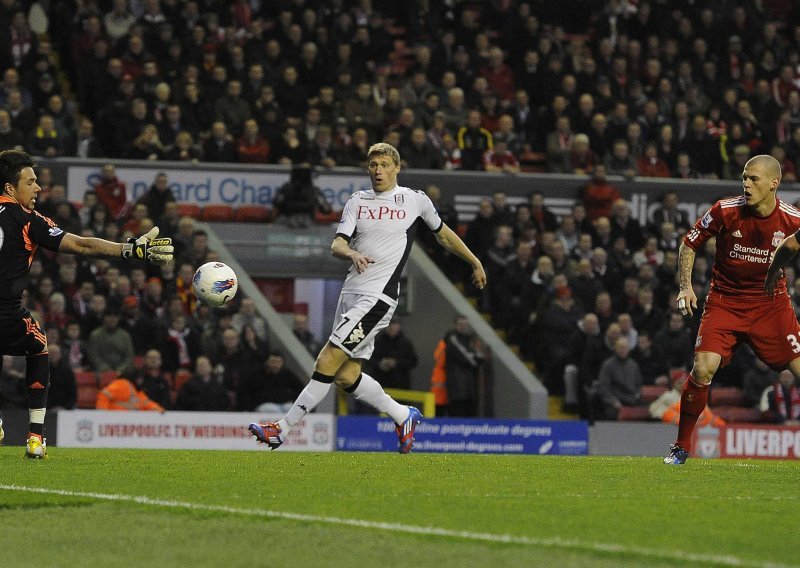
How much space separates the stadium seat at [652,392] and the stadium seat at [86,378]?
8.15m

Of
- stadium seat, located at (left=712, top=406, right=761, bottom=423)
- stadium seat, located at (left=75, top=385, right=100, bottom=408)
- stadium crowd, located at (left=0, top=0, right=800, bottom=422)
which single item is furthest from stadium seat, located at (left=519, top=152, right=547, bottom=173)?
stadium seat, located at (left=75, top=385, right=100, bottom=408)

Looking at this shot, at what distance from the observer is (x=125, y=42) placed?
24.3m

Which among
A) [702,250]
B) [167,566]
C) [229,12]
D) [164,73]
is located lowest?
[167,566]

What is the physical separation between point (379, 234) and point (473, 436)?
28.7 feet

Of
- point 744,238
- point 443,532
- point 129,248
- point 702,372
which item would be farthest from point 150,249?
point 744,238

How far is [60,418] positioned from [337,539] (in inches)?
477

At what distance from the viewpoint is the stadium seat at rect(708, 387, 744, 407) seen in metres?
22.7

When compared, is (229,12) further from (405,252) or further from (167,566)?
(167,566)

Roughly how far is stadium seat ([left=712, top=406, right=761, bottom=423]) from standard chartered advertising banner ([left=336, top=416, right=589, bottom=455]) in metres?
2.82

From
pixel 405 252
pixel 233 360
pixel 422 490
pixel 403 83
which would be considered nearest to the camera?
pixel 422 490

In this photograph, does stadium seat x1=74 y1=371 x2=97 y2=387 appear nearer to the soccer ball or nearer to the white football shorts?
the soccer ball

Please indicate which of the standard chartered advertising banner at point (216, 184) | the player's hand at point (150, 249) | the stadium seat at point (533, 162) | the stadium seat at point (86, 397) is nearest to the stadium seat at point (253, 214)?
the standard chartered advertising banner at point (216, 184)

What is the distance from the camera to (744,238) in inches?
444

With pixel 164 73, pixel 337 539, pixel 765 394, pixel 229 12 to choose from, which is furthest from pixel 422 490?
pixel 229 12
